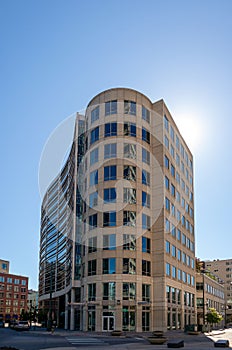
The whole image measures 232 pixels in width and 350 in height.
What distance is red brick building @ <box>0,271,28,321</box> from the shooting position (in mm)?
145875

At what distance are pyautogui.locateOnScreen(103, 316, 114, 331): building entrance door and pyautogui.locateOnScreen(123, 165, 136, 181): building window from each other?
18654 mm

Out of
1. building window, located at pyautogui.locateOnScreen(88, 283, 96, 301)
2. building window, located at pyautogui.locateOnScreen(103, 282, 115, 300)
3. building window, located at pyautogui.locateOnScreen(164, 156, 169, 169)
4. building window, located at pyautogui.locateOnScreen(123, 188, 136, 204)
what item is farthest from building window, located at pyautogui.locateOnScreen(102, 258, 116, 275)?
building window, located at pyautogui.locateOnScreen(164, 156, 169, 169)

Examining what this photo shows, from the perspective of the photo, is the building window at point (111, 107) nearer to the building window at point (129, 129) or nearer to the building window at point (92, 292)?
the building window at point (129, 129)

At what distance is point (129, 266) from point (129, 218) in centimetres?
639

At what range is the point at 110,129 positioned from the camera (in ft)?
211

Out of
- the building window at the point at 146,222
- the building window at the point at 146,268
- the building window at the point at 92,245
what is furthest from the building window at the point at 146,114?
the building window at the point at 146,268

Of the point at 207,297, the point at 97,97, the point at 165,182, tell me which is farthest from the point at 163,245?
the point at 207,297

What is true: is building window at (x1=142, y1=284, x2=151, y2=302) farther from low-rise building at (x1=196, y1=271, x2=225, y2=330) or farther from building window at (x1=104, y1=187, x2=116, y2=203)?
low-rise building at (x1=196, y1=271, x2=225, y2=330)

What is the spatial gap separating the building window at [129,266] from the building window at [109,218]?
16.7ft

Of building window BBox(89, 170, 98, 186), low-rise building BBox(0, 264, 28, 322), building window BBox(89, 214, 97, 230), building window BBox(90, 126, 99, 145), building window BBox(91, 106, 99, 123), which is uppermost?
building window BBox(91, 106, 99, 123)

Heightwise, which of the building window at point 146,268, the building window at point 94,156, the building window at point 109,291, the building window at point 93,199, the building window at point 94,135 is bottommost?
the building window at point 109,291

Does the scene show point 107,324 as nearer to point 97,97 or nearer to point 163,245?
point 163,245

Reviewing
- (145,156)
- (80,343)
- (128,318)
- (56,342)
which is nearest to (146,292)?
(128,318)

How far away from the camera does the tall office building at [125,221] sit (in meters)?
58.6
